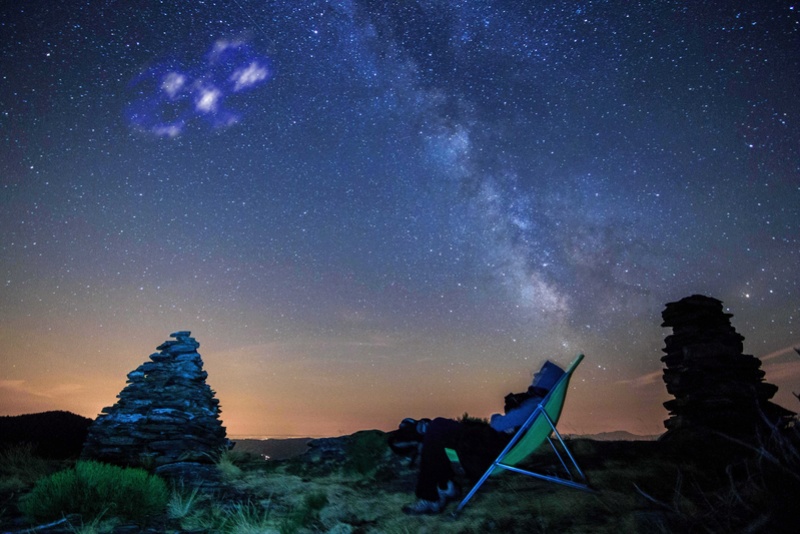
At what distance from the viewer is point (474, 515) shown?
409cm

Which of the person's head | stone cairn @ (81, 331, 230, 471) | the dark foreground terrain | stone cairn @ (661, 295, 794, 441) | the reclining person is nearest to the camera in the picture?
the dark foreground terrain

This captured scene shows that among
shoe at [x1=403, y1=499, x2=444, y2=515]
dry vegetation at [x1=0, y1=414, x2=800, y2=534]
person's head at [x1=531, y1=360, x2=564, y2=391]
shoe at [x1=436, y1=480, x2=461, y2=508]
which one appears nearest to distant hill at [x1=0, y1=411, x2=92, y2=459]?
dry vegetation at [x1=0, y1=414, x2=800, y2=534]

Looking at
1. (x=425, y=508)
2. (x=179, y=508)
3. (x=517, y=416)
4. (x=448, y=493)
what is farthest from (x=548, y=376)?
(x=179, y=508)

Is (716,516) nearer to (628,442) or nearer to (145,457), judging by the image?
(628,442)

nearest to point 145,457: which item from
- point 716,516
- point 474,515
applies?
point 474,515

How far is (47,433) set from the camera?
891 centimetres

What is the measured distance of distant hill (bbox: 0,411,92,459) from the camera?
834cm

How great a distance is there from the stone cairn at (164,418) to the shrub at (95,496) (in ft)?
9.13

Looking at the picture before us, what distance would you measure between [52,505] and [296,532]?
231 centimetres

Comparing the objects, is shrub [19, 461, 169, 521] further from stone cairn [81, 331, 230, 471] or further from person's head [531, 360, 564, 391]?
person's head [531, 360, 564, 391]

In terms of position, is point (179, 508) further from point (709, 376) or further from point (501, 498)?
point (709, 376)

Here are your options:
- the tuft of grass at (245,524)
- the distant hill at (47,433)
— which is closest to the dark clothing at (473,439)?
the tuft of grass at (245,524)

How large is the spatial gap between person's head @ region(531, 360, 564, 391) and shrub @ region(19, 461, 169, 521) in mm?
4219

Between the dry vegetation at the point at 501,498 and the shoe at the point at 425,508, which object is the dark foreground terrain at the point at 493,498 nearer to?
the dry vegetation at the point at 501,498
